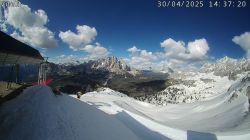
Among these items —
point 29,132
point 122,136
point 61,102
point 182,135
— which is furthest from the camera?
point 182,135

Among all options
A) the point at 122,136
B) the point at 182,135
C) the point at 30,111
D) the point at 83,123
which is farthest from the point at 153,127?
the point at 30,111

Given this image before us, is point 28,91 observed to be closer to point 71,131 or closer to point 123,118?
point 71,131

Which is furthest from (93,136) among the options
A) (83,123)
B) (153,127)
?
(153,127)

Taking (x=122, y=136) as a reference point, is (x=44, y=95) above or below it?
above

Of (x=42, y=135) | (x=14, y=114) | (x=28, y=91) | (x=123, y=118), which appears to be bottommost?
(x=123, y=118)

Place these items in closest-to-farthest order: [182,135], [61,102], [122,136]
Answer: [61,102] < [122,136] < [182,135]

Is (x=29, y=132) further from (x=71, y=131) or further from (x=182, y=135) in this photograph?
(x=182, y=135)

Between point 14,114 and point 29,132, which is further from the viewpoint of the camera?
point 14,114
